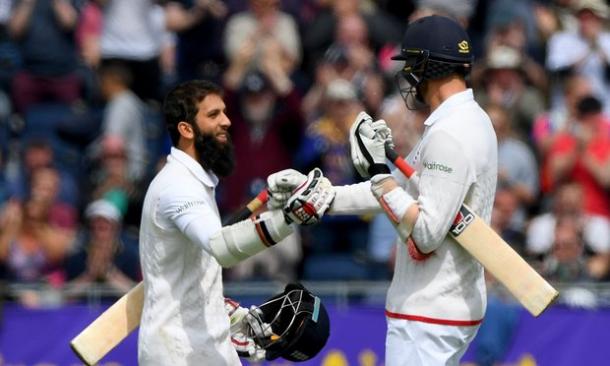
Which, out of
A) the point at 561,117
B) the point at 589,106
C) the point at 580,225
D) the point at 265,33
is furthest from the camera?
the point at 265,33

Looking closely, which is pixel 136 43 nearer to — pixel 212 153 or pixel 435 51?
pixel 212 153

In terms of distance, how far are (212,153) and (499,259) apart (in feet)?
5.15

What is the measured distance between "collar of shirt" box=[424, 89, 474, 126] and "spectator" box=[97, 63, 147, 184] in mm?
6344

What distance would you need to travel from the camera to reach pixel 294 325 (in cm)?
805

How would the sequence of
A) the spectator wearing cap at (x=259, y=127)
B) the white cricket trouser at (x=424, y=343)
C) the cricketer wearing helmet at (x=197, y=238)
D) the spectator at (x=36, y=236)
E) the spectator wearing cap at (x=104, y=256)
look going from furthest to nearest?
1. the spectator wearing cap at (x=259, y=127)
2. the spectator at (x=36, y=236)
3. the spectator wearing cap at (x=104, y=256)
4. the cricketer wearing helmet at (x=197, y=238)
5. the white cricket trouser at (x=424, y=343)

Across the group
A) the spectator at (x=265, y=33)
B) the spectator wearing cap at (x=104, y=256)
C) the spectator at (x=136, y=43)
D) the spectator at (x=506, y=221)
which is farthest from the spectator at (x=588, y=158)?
the spectator at (x=136, y=43)

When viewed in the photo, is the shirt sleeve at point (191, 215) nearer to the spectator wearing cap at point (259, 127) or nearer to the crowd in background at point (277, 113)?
the crowd in background at point (277, 113)

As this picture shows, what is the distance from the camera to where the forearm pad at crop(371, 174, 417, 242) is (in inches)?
290

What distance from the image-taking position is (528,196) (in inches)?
497

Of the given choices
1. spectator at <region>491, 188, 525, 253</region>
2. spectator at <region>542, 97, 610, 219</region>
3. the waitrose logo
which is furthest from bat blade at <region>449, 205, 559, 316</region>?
spectator at <region>542, 97, 610, 219</region>

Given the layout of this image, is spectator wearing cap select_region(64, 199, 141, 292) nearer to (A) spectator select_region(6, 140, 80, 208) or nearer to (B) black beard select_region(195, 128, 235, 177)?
(A) spectator select_region(6, 140, 80, 208)

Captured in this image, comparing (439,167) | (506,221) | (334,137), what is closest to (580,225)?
(506,221)

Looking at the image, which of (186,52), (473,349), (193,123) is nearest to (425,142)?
(193,123)

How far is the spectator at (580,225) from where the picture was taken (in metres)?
11.6
